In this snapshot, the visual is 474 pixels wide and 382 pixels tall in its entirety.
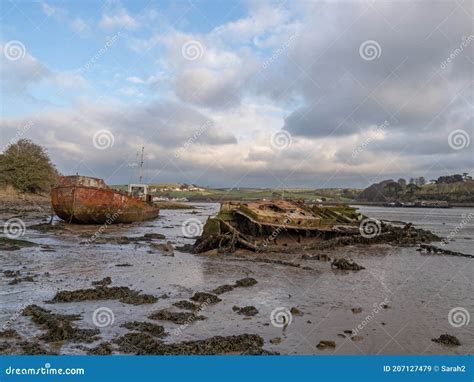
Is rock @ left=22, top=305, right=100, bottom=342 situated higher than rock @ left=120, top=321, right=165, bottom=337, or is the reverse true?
rock @ left=22, top=305, right=100, bottom=342

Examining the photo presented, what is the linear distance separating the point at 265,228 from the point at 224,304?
10.3 meters

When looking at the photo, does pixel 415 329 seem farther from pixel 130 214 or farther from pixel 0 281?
pixel 130 214

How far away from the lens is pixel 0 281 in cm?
981

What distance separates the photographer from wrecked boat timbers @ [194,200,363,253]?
57.3 feet

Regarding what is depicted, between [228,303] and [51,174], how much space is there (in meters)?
55.9

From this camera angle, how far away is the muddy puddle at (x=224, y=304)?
636 cm

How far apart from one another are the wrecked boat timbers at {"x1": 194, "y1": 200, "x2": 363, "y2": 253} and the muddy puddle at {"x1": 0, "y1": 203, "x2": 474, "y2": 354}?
5.66 ft

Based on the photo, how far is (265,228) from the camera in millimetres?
19016

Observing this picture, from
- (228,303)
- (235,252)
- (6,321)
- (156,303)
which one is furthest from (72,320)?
(235,252)

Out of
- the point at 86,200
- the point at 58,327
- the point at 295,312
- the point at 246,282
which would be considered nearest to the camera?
the point at 58,327

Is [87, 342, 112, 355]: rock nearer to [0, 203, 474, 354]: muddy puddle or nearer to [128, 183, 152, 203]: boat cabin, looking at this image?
[0, 203, 474, 354]: muddy puddle

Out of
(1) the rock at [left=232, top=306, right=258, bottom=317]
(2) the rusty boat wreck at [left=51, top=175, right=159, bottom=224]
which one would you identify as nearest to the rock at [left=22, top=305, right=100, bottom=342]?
(1) the rock at [left=232, top=306, right=258, bottom=317]

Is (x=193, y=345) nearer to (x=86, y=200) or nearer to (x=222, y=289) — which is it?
(x=222, y=289)

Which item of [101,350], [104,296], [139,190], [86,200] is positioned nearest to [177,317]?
[101,350]
